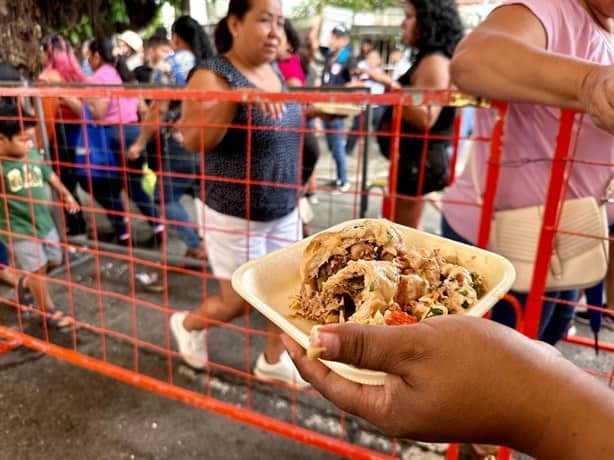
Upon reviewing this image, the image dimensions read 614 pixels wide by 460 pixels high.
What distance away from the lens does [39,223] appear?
2.96m

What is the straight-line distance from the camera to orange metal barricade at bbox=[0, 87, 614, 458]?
1572 millimetres

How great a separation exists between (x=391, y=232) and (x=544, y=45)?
82cm

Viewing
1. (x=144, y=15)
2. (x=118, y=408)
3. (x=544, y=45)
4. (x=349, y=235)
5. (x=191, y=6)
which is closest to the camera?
(x=349, y=235)

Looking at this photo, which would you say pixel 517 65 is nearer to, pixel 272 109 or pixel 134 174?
pixel 272 109

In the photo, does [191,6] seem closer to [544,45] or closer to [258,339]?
[258,339]

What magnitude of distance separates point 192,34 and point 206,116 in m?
2.27

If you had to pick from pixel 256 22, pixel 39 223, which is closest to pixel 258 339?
pixel 39 223

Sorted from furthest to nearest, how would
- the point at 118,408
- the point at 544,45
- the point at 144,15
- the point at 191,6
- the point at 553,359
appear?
the point at 144,15 < the point at 191,6 < the point at 118,408 < the point at 544,45 < the point at 553,359

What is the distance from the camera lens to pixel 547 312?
1.65 metres

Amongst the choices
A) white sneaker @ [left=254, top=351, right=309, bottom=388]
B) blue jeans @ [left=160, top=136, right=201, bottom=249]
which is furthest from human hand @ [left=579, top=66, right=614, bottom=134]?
blue jeans @ [left=160, top=136, right=201, bottom=249]

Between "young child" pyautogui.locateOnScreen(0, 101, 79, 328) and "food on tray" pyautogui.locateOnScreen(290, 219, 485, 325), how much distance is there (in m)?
2.24

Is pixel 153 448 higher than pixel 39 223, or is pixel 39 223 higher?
pixel 39 223

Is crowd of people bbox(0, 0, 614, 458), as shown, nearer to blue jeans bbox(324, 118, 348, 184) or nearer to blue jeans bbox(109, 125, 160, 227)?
blue jeans bbox(109, 125, 160, 227)

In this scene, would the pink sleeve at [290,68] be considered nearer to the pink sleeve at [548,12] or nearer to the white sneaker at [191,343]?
the white sneaker at [191,343]
